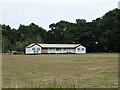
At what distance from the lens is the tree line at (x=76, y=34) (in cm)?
7319

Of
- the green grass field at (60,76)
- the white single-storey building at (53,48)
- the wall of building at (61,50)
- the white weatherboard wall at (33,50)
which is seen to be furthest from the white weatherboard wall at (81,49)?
the green grass field at (60,76)

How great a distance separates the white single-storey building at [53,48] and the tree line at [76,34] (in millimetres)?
1630

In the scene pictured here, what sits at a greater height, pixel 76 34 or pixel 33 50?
pixel 76 34

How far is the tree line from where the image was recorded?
73188mm

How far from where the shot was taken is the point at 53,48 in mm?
82250

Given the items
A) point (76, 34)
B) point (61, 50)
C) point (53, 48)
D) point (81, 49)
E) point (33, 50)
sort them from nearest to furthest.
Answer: point (81, 49), point (33, 50), point (53, 48), point (61, 50), point (76, 34)

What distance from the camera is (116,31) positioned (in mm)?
71812

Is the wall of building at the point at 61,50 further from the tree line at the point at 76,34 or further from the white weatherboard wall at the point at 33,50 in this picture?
the tree line at the point at 76,34

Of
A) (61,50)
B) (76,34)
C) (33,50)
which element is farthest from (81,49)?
(33,50)

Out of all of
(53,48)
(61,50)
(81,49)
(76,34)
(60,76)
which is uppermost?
(76,34)

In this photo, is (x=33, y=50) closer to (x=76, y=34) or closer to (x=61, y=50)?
(x=61, y=50)

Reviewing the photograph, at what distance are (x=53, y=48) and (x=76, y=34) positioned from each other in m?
7.13

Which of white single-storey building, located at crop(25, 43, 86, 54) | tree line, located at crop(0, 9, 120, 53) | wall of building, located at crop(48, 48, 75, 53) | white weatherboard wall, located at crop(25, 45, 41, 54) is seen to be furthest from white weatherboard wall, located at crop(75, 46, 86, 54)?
white weatherboard wall, located at crop(25, 45, 41, 54)

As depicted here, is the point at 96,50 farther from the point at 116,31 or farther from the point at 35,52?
the point at 35,52
